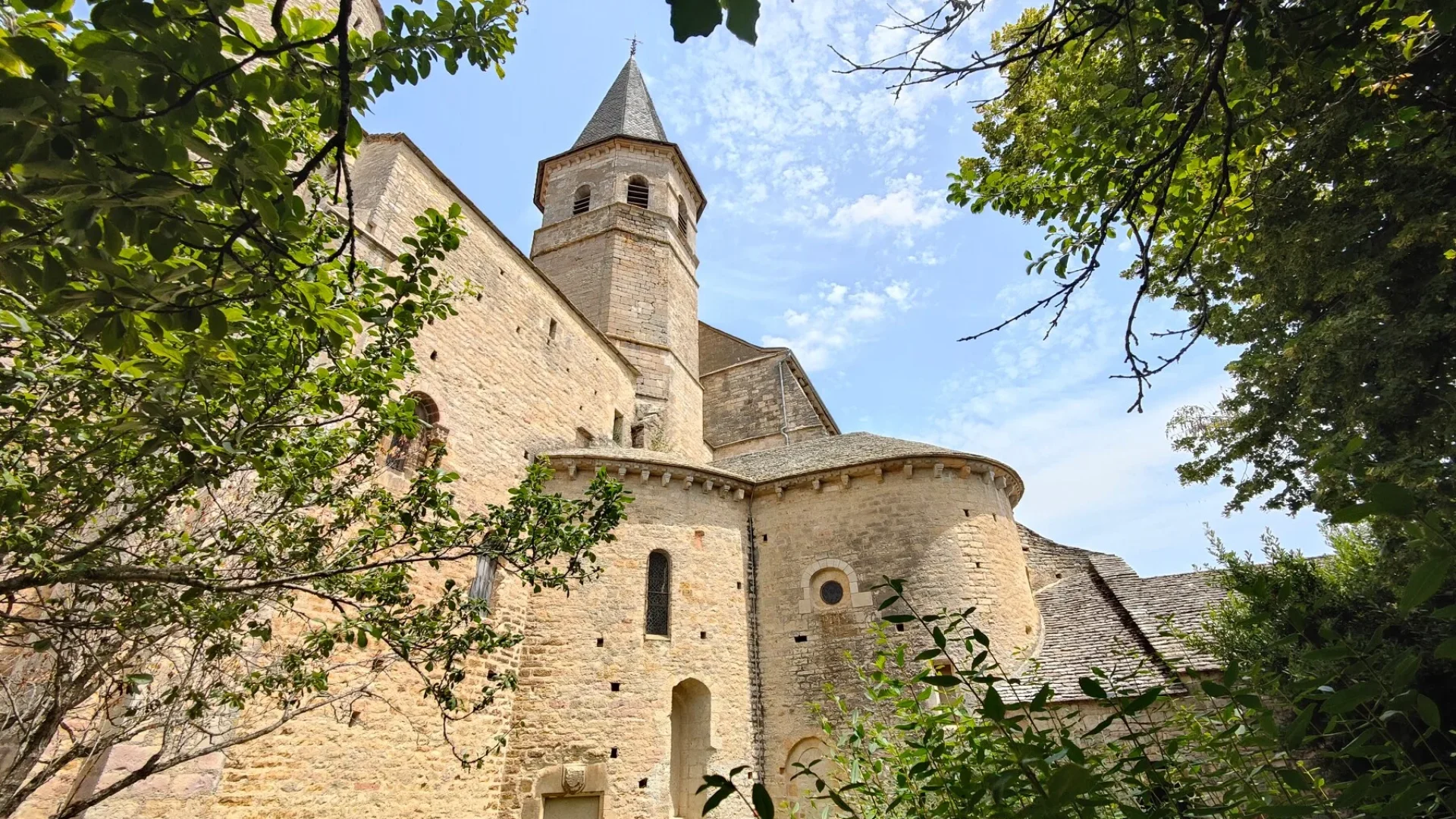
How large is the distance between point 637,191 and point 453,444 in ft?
38.5

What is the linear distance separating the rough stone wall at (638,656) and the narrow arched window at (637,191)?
402 inches

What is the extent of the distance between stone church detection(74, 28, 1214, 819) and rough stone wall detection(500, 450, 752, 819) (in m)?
0.03

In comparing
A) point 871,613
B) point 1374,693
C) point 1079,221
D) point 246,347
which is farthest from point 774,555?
Result: point 1374,693

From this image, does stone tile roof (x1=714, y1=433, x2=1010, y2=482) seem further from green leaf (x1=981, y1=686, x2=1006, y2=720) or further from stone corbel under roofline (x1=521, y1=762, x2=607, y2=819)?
green leaf (x1=981, y1=686, x2=1006, y2=720)

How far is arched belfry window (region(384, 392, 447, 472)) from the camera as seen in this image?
30.2 ft

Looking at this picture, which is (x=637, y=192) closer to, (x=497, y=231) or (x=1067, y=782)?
(x=497, y=231)

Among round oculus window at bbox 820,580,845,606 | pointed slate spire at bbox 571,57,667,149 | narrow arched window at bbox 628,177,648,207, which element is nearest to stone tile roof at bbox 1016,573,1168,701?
round oculus window at bbox 820,580,845,606

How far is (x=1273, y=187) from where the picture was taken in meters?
5.60

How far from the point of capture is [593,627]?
984 cm

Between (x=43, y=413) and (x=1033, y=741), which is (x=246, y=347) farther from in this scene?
(x=1033, y=741)

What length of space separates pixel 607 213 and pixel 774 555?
10.9 meters

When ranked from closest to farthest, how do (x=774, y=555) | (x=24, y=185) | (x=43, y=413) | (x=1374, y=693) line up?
(x=1374, y=693) < (x=24, y=185) < (x=43, y=413) < (x=774, y=555)

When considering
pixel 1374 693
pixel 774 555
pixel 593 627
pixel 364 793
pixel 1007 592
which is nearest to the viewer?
pixel 1374 693

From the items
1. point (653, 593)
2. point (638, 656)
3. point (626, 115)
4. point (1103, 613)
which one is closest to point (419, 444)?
point (653, 593)
